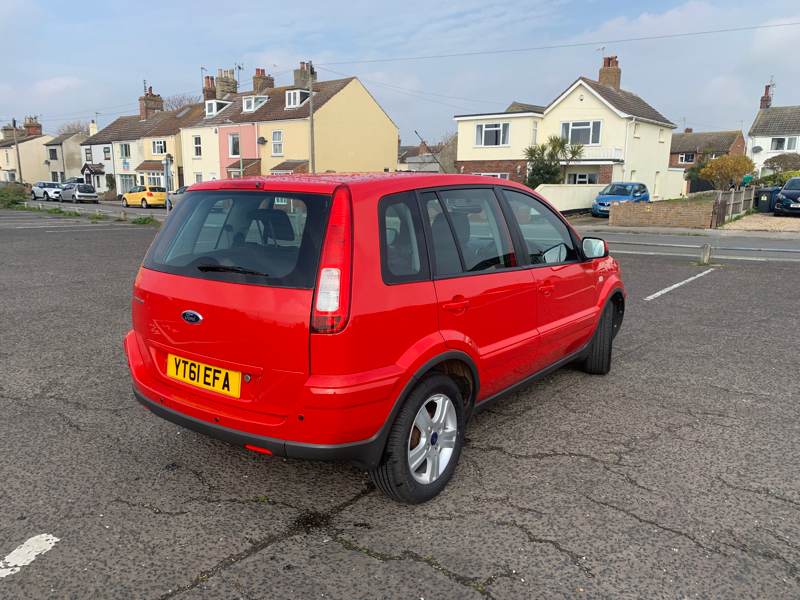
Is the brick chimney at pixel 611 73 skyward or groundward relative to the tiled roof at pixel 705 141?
skyward

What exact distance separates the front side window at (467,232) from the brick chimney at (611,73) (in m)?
40.3

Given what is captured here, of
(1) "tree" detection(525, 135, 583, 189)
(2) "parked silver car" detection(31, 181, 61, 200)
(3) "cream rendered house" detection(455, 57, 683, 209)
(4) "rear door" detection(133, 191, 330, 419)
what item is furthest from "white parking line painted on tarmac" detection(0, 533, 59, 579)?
(2) "parked silver car" detection(31, 181, 61, 200)

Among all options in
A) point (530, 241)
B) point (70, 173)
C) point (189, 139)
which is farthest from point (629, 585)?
point (70, 173)

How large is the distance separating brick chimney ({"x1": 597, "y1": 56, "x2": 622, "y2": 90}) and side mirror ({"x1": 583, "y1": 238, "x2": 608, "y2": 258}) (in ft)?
128

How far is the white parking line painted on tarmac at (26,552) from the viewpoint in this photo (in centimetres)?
264

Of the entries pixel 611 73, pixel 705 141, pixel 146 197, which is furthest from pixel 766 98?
pixel 146 197

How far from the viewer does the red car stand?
278 cm

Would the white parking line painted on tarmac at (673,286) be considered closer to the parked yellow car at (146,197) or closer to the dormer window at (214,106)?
the parked yellow car at (146,197)

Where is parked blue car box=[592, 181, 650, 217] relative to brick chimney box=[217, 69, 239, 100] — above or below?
below

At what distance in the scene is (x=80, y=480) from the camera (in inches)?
135

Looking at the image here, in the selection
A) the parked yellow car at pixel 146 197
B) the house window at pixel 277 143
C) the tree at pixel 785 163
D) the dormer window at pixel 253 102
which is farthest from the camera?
the tree at pixel 785 163

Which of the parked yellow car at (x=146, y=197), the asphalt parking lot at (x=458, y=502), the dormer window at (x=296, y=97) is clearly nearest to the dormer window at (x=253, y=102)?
the dormer window at (x=296, y=97)

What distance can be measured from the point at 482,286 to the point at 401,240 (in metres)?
0.66

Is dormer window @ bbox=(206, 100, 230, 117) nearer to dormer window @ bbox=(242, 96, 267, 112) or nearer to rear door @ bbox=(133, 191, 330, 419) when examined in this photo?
dormer window @ bbox=(242, 96, 267, 112)
